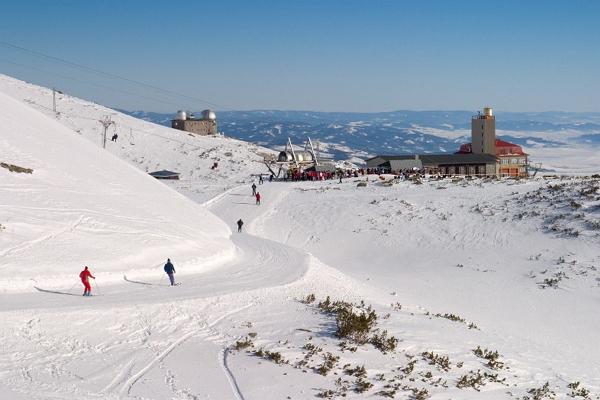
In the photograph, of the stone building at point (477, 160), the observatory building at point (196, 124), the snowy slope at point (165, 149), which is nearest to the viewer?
the snowy slope at point (165, 149)

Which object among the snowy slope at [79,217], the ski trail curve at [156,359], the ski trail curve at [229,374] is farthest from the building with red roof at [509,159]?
the ski trail curve at [229,374]

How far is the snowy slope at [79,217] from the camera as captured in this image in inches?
774

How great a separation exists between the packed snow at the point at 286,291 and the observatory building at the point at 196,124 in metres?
78.0

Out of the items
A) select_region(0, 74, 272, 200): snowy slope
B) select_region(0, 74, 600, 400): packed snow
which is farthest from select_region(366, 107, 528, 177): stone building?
select_region(0, 74, 600, 400): packed snow

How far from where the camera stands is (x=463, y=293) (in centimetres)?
2598

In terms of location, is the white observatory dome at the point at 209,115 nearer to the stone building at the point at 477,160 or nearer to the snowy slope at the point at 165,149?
the snowy slope at the point at 165,149

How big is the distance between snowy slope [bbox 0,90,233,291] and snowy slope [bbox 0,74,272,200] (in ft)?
64.6

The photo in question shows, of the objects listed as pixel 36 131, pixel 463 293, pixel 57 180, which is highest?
pixel 36 131

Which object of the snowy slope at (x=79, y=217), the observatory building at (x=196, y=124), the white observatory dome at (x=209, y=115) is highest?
the white observatory dome at (x=209, y=115)

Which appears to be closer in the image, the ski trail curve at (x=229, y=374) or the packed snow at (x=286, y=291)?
the ski trail curve at (x=229, y=374)

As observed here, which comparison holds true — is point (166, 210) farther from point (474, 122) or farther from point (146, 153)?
point (474, 122)

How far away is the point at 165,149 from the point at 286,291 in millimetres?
63259

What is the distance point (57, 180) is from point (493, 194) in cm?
2789

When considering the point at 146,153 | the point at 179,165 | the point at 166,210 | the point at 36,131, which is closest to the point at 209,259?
the point at 166,210
